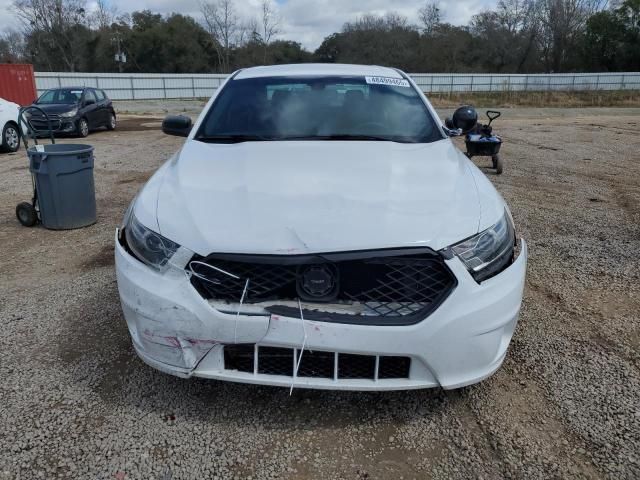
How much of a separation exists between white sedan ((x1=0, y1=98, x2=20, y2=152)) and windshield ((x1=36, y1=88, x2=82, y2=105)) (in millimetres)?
3715

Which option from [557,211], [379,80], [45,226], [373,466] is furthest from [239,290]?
[557,211]

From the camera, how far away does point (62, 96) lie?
1434cm

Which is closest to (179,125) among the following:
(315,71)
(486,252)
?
(315,71)

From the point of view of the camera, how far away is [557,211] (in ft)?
19.8

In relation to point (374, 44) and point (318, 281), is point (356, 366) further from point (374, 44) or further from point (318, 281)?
point (374, 44)

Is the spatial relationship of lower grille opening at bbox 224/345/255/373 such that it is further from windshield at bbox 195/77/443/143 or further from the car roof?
the car roof

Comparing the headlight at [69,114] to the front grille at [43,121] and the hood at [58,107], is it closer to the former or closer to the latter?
the hood at [58,107]

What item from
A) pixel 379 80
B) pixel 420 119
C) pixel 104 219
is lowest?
pixel 104 219

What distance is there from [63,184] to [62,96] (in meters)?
10.8

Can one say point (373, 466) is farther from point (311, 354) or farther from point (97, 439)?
point (97, 439)

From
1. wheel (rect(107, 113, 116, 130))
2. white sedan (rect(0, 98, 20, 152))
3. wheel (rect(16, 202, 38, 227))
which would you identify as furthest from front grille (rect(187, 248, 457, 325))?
wheel (rect(107, 113, 116, 130))

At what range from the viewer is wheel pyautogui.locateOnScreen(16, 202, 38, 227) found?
5.45 meters

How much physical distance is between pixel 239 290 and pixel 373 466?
0.89 meters

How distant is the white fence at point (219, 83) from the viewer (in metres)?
27.9
